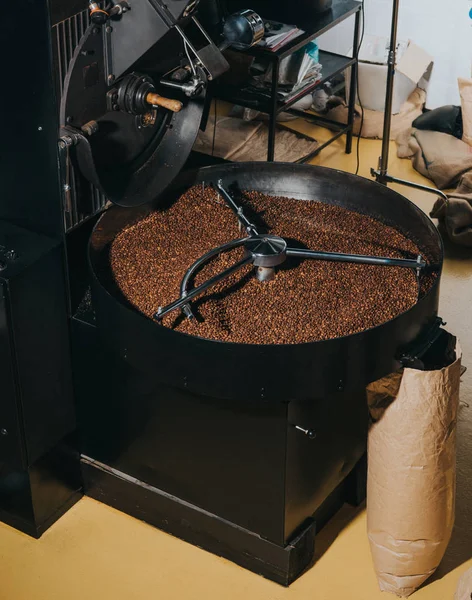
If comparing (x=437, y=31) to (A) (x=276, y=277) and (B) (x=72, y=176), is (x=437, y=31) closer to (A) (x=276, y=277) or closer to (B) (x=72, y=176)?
(A) (x=276, y=277)

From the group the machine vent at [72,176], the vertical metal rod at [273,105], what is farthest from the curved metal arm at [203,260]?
the vertical metal rod at [273,105]

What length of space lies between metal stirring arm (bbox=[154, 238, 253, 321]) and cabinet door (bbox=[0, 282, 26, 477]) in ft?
1.24

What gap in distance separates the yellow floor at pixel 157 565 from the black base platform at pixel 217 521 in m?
0.02

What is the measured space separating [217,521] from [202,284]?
0.65 metres

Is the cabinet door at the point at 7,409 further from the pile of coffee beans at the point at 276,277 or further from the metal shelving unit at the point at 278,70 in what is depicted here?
the metal shelving unit at the point at 278,70

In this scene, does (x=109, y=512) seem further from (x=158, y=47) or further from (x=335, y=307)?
(x=158, y=47)

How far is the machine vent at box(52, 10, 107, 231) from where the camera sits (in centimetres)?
205

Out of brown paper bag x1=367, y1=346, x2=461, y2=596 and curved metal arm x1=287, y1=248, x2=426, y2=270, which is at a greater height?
curved metal arm x1=287, y1=248, x2=426, y2=270

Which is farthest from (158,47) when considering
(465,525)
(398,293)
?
(465,525)

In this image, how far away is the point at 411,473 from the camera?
2258mm

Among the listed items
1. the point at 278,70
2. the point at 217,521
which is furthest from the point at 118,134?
the point at 278,70

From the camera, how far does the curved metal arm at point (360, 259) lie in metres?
2.22

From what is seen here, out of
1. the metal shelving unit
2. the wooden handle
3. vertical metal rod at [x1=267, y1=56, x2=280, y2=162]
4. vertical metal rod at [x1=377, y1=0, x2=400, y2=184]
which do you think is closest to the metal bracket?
vertical metal rod at [x1=377, y1=0, x2=400, y2=184]

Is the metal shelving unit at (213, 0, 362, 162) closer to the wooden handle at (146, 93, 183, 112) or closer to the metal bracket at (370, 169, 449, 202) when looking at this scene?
the metal bracket at (370, 169, 449, 202)
